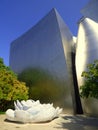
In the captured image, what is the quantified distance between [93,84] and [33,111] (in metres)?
4.86

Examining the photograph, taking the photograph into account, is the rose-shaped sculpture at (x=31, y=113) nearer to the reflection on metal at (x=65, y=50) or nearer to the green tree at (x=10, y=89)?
the reflection on metal at (x=65, y=50)

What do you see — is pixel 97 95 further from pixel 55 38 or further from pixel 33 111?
pixel 55 38

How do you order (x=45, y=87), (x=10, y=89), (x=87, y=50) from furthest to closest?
(x=45, y=87)
(x=10, y=89)
(x=87, y=50)

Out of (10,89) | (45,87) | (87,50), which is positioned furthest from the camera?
(45,87)

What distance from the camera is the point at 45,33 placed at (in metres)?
28.8

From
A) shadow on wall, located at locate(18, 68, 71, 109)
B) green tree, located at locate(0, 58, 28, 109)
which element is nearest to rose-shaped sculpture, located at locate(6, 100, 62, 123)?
green tree, located at locate(0, 58, 28, 109)

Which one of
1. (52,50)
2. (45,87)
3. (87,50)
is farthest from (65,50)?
(45,87)

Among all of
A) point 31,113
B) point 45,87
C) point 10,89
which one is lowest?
point 31,113

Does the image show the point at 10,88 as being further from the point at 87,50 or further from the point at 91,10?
the point at 91,10

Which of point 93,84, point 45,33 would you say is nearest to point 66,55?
point 45,33

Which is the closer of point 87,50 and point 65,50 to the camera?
point 87,50

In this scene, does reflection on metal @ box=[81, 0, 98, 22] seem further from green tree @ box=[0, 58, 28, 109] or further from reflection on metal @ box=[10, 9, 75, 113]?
green tree @ box=[0, 58, 28, 109]

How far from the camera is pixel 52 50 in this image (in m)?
26.5

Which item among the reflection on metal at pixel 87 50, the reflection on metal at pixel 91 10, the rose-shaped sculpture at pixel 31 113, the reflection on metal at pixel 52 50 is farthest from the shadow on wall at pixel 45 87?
the reflection on metal at pixel 91 10
